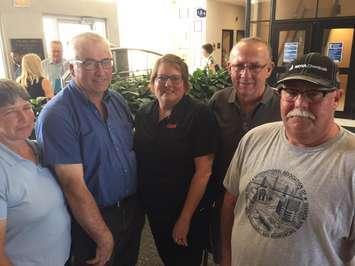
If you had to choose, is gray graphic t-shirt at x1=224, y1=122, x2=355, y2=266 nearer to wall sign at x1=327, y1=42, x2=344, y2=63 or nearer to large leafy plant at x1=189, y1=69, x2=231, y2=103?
large leafy plant at x1=189, y1=69, x2=231, y2=103

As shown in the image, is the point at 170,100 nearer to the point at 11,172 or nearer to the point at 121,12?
the point at 11,172

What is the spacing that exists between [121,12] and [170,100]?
27.4 feet

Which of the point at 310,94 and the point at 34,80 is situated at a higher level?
the point at 310,94

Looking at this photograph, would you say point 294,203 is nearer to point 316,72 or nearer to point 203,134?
point 316,72

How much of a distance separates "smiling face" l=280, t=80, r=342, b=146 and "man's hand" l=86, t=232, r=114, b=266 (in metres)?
0.99

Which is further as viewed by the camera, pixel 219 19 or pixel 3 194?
pixel 219 19

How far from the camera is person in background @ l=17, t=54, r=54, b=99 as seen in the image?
11.0 feet

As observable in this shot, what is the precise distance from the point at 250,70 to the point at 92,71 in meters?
0.78

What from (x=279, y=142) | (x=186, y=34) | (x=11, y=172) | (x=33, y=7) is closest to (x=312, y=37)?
(x=186, y=34)

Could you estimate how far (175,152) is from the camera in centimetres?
155

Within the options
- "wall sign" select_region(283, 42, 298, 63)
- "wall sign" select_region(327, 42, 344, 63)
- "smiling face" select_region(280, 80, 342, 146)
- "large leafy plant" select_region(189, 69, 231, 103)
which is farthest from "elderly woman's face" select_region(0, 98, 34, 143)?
"wall sign" select_region(283, 42, 298, 63)

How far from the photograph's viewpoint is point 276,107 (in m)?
1.59

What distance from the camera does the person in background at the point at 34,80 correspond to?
132 inches

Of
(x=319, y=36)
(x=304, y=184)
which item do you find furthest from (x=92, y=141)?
(x=319, y=36)
